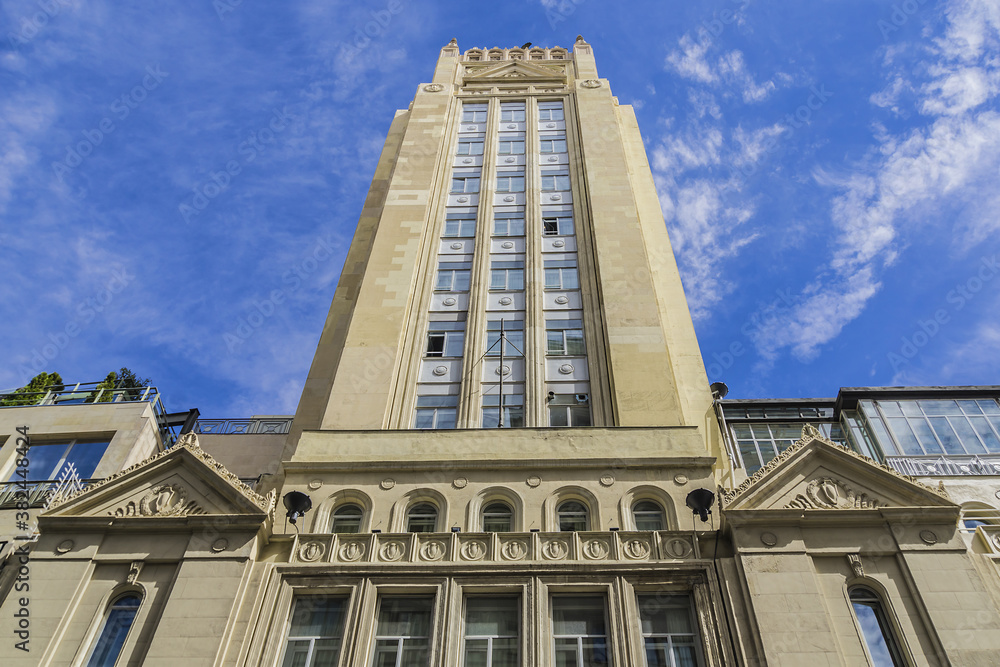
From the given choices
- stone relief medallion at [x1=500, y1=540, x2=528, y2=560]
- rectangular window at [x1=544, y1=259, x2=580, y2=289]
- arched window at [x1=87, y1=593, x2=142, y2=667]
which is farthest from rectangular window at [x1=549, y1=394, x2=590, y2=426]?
arched window at [x1=87, y1=593, x2=142, y2=667]

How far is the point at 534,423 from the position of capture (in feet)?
100

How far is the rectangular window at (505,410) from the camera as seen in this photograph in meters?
30.9

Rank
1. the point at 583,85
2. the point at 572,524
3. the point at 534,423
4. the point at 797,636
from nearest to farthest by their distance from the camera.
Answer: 1. the point at 797,636
2. the point at 572,524
3. the point at 534,423
4. the point at 583,85

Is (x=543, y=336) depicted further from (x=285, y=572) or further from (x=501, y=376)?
(x=285, y=572)

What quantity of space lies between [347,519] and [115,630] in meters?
6.96

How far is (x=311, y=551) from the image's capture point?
75.8 ft

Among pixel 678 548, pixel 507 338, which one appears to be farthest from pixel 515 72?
pixel 678 548

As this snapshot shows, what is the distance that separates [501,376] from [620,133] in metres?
23.2

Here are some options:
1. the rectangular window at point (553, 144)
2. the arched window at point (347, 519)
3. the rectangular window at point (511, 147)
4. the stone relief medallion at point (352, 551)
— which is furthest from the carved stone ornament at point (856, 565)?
the rectangular window at point (511, 147)

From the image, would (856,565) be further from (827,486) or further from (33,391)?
(33,391)

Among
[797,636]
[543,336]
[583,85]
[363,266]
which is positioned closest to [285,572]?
[797,636]

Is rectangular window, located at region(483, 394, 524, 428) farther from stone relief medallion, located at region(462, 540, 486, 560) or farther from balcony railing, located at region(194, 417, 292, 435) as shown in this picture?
balcony railing, located at region(194, 417, 292, 435)

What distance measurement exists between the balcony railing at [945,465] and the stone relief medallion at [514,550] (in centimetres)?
1398

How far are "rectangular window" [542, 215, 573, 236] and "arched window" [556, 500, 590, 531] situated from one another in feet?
62.2
